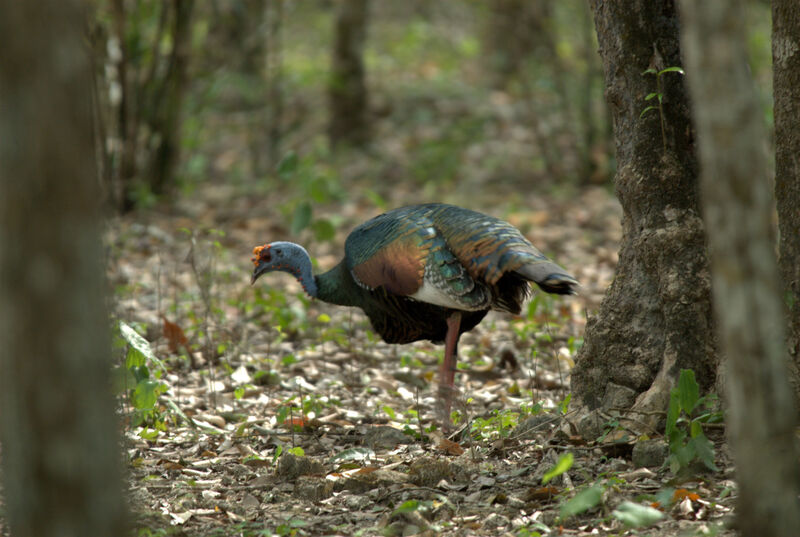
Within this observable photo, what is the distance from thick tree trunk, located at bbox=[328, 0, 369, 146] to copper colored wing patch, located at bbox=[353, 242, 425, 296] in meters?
6.52

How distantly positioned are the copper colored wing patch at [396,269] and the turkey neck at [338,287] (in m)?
0.20

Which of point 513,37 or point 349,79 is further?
point 513,37

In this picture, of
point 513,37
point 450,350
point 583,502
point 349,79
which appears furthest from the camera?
point 513,37

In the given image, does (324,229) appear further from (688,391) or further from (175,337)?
(688,391)

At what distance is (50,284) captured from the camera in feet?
6.73

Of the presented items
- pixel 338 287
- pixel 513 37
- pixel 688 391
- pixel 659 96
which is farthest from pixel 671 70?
pixel 513 37

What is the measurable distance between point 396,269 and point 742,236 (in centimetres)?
305

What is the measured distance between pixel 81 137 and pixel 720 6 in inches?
60.6

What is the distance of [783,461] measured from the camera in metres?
2.34

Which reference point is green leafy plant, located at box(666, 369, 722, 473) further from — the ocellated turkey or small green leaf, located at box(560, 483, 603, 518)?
the ocellated turkey

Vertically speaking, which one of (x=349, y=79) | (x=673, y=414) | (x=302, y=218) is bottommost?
(x=673, y=414)

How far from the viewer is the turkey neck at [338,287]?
18.3 ft

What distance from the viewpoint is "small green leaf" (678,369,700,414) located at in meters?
3.52

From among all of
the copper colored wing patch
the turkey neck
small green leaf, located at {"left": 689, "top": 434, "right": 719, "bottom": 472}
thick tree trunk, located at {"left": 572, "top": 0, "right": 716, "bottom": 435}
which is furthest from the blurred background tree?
small green leaf, located at {"left": 689, "top": 434, "right": 719, "bottom": 472}
